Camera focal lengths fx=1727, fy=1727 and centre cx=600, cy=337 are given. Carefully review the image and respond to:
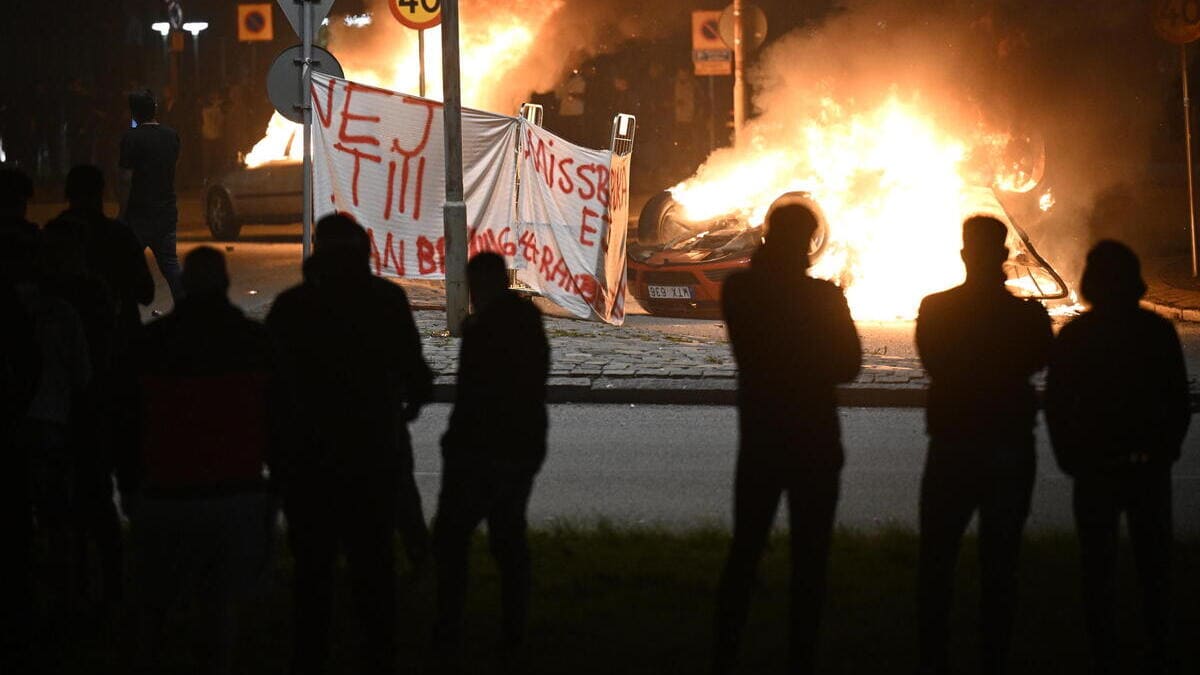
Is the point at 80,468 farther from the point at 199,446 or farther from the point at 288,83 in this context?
the point at 288,83

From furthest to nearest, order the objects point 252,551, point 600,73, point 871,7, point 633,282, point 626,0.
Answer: point 600,73 → point 626,0 → point 871,7 → point 633,282 → point 252,551

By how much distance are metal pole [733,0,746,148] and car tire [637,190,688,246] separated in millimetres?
1778

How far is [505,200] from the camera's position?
47.0ft

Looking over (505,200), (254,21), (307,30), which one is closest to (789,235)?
(307,30)

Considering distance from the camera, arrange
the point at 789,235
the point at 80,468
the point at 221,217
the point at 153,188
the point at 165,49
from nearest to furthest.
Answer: the point at 789,235, the point at 80,468, the point at 153,188, the point at 221,217, the point at 165,49

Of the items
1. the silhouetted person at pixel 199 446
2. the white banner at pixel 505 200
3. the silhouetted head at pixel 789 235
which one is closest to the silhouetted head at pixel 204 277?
the silhouetted person at pixel 199 446

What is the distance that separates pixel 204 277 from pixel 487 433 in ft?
3.42

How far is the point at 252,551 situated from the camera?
16.1 ft

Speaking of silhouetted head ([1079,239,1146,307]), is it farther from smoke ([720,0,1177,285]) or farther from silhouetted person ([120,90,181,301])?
smoke ([720,0,1177,285])

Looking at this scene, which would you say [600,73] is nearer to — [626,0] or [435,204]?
[626,0]

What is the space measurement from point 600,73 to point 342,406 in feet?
98.8

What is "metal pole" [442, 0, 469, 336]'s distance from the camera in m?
13.1

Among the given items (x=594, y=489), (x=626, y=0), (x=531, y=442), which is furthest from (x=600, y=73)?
(x=531, y=442)

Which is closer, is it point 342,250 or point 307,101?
point 342,250
